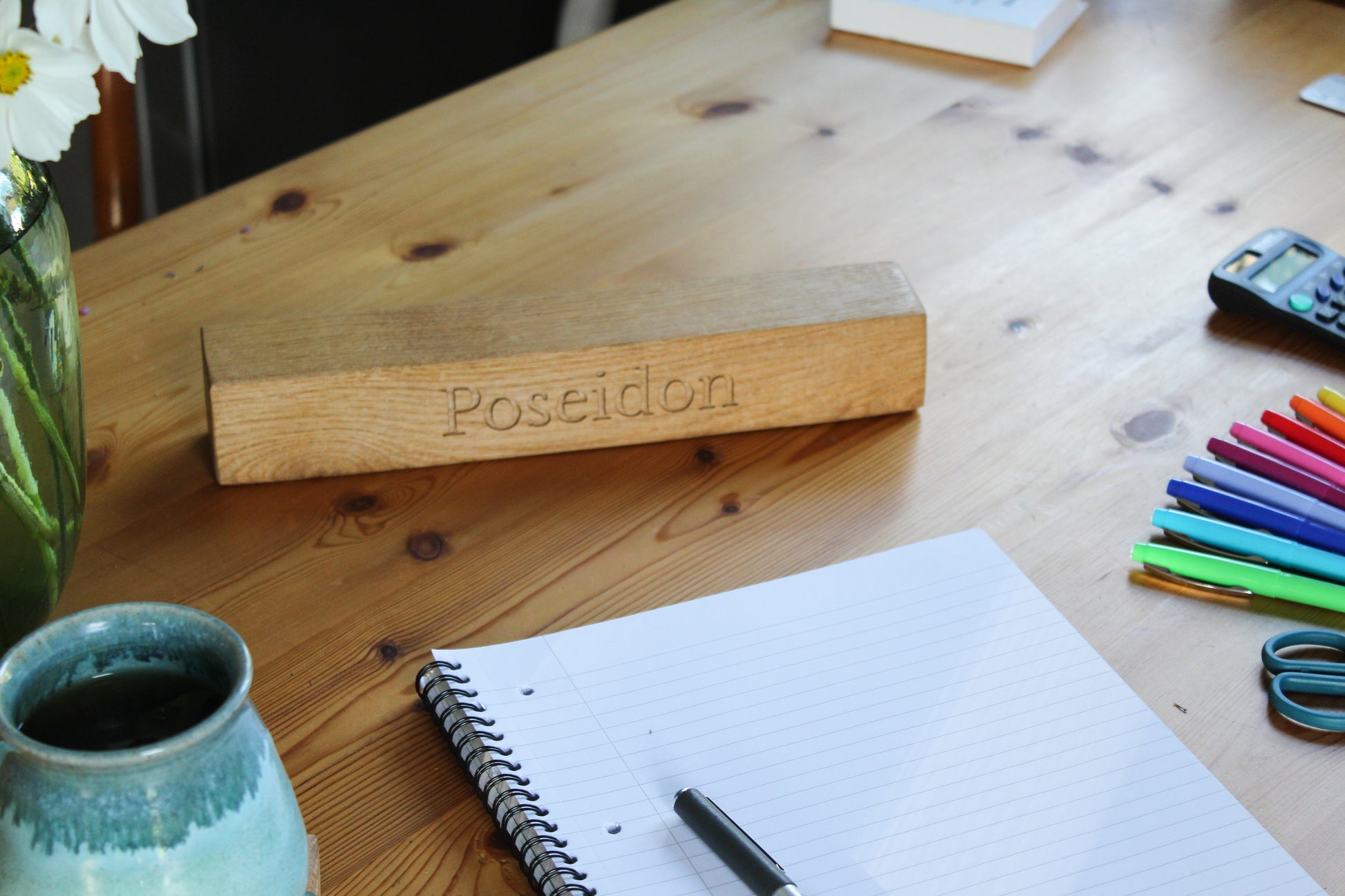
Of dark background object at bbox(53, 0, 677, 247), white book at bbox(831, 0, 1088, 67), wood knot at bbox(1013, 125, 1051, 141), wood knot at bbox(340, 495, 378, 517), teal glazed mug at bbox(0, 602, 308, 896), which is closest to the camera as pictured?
teal glazed mug at bbox(0, 602, 308, 896)

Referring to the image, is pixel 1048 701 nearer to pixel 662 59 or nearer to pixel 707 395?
pixel 707 395

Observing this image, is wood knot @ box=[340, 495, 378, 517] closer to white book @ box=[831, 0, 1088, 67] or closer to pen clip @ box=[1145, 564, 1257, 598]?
pen clip @ box=[1145, 564, 1257, 598]

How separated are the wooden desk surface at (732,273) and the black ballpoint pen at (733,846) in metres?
0.08

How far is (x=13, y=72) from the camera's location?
0.43 m

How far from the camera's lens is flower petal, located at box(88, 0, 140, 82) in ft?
1.45

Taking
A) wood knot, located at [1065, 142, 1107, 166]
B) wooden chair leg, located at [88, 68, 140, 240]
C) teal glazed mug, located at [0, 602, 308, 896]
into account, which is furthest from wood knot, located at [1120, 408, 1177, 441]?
wooden chair leg, located at [88, 68, 140, 240]

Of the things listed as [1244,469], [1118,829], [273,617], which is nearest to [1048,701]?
[1118,829]

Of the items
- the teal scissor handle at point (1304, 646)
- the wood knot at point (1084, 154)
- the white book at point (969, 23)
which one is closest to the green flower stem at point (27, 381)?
the teal scissor handle at point (1304, 646)

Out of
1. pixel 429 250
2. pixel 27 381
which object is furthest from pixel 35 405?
pixel 429 250

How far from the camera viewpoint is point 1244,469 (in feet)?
2.36

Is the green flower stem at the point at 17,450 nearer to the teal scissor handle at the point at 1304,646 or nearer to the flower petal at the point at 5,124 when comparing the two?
the flower petal at the point at 5,124

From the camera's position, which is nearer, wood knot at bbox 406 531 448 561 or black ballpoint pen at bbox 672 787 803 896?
black ballpoint pen at bbox 672 787 803 896

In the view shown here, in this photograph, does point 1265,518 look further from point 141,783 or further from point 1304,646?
point 141,783

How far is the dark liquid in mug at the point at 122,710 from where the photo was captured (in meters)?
0.41
